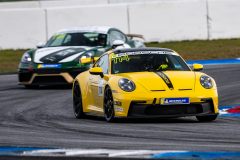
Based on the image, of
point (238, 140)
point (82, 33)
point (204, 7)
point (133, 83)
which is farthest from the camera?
point (204, 7)

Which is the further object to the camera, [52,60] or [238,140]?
[52,60]

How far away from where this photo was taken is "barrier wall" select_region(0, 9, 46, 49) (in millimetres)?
23484

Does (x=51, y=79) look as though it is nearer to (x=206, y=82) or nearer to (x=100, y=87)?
(x=100, y=87)

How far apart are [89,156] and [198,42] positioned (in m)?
19.3

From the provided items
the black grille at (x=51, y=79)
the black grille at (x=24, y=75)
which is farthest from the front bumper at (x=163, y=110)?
the black grille at (x=24, y=75)

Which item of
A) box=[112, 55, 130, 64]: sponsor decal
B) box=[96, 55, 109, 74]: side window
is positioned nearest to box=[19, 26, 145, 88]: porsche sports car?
box=[96, 55, 109, 74]: side window

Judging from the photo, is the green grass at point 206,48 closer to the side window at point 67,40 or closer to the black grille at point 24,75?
the side window at point 67,40

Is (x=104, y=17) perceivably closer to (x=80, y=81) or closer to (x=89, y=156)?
(x=80, y=81)

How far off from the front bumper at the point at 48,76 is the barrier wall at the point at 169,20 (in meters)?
11.4

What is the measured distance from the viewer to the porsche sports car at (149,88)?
695 centimetres

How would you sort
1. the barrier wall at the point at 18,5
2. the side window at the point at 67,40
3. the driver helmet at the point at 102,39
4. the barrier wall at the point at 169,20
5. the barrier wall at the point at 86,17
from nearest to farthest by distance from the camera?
1. the driver helmet at the point at 102,39
2. the side window at the point at 67,40
3. the barrier wall at the point at 169,20
4. the barrier wall at the point at 86,17
5. the barrier wall at the point at 18,5

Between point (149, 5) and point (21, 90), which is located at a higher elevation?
point (149, 5)

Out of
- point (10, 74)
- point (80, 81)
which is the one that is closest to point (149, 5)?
point (10, 74)

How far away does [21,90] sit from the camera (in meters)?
12.8
